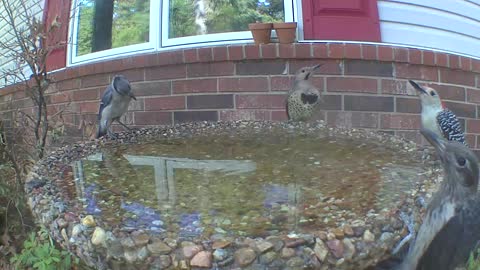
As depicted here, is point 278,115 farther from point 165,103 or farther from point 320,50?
point 165,103

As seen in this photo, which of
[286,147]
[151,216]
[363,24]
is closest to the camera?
[151,216]

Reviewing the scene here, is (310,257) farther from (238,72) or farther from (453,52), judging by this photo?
(453,52)

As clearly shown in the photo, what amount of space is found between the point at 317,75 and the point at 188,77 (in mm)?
1130

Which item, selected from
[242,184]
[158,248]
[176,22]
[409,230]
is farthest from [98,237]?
[176,22]

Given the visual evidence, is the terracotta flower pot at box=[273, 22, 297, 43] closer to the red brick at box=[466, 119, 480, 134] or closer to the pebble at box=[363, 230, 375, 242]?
the red brick at box=[466, 119, 480, 134]

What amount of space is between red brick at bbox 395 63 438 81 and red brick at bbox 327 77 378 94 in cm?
23

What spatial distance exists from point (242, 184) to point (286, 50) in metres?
2.23

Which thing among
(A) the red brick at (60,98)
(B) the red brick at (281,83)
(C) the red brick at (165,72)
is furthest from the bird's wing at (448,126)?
(A) the red brick at (60,98)

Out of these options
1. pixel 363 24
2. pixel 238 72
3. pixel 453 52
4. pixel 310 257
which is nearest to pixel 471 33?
pixel 453 52

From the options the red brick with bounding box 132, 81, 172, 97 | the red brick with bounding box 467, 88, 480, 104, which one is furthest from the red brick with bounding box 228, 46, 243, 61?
the red brick with bounding box 467, 88, 480, 104

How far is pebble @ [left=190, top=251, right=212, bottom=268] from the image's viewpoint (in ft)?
5.29

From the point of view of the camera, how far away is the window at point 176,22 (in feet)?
15.0

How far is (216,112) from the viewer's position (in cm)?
454

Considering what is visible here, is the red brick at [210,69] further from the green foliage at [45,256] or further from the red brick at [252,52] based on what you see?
the green foliage at [45,256]
